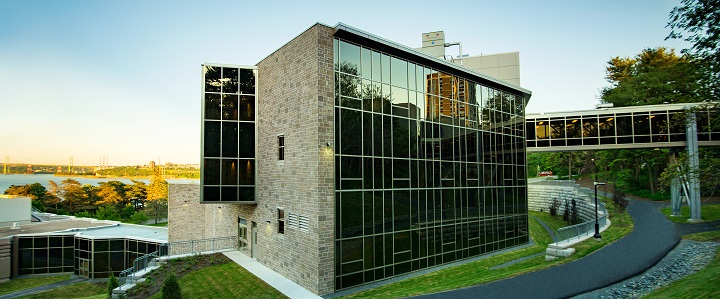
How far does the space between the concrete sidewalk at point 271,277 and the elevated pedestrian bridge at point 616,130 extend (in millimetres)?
23040

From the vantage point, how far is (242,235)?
20.6m

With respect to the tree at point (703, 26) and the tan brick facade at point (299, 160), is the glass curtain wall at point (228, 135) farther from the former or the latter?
the tree at point (703, 26)

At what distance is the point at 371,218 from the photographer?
50.8 ft

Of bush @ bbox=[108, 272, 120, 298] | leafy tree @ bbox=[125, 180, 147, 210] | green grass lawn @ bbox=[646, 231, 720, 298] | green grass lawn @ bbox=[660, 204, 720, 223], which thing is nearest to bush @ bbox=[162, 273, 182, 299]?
bush @ bbox=[108, 272, 120, 298]

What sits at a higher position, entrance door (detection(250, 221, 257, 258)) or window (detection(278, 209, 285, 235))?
window (detection(278, 209, 285, 235))

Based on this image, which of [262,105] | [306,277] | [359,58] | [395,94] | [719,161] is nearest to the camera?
[719,161]

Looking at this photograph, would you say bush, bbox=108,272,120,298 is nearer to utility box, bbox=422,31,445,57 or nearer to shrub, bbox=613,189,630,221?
utility box, bbox=422,31,445,57

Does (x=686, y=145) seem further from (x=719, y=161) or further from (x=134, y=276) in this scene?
(x=134, y=276)

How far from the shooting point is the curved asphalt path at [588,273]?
13.3 meters

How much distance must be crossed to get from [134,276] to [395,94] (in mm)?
14461

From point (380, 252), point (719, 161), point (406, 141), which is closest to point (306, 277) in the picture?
point (380, 252)

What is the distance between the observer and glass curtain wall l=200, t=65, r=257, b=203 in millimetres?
17953

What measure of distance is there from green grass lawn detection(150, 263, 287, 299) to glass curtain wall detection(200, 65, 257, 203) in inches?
132

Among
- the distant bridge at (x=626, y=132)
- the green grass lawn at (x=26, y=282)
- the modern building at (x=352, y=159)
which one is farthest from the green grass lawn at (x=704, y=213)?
the green grass lawn at (x=26, y=282)
